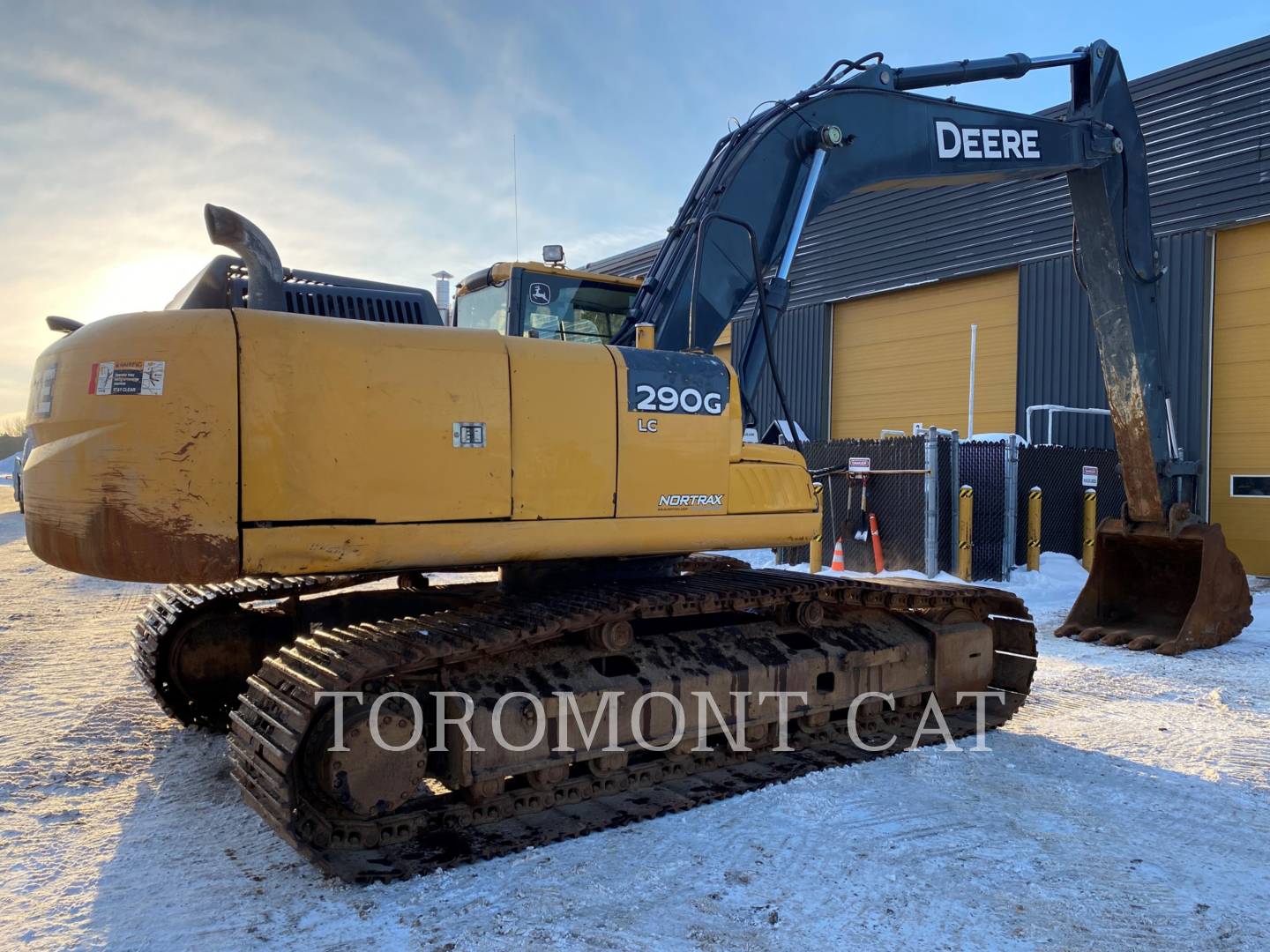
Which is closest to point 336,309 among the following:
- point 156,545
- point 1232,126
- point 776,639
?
point 156,545

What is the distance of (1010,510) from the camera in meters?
12.3

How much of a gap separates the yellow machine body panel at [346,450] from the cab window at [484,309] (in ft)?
4.53

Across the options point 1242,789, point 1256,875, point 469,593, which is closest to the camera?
point 1256,875

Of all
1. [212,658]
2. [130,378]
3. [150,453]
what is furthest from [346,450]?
[212,658]

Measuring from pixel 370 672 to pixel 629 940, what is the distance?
138 centimetres

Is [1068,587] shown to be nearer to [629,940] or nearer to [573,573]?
[573,573]

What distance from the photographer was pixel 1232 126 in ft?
45.1

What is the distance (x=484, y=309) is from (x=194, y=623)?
2.49 metres

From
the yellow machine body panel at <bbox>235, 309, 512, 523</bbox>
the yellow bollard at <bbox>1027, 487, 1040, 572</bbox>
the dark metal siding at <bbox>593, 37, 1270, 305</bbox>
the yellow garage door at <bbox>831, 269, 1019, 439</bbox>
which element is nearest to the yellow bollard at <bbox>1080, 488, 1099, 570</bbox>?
the yellow bollard at <bbox>1027, 487, 1040, 572</bbox>

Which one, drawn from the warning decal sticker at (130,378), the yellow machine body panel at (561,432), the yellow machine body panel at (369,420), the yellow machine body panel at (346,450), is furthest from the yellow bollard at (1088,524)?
the warning decal sticker at (130,378)

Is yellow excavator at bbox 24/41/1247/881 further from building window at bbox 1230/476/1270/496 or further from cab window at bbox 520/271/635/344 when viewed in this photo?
building window at bbox 1230/476/1270/496

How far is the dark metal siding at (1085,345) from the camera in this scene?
13.8 m

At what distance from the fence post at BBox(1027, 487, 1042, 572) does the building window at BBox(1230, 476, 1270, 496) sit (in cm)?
339

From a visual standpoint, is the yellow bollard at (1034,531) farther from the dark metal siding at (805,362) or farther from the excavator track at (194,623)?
the excavator track at (194,623)
